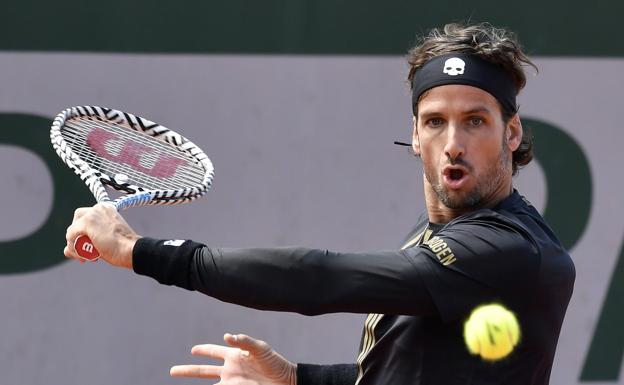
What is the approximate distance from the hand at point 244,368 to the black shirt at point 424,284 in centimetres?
39

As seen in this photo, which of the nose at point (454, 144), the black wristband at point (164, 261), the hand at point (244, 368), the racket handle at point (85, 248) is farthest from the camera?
the hand at point (244, 368)

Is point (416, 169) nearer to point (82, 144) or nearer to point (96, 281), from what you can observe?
point (96, 281)

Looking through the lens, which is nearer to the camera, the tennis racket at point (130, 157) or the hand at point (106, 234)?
the hand at point (106, 234)

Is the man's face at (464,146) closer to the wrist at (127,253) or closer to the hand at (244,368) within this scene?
the hand at (244,368)

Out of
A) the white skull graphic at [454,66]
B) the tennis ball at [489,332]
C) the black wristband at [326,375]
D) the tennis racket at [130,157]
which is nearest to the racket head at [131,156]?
the tennis racket at [130,157]

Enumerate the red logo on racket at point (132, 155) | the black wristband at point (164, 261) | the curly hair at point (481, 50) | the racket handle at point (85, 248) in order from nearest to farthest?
the black wristband at point (164, 261) < the racket handle at point (85, 248) < the curly hair at point (481, 50) < the red logo on racket at point (132, 155)

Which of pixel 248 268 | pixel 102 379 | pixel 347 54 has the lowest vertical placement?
pixel 102 379

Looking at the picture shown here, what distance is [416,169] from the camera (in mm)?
4949

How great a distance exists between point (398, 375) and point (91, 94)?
2.50 m

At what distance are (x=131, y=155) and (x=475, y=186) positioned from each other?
1.02 m

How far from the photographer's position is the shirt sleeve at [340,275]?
98.4 inches

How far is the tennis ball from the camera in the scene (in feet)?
8.46

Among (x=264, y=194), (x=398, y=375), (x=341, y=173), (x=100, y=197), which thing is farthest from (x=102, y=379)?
(x=398, y=375)

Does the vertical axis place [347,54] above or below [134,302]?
above
